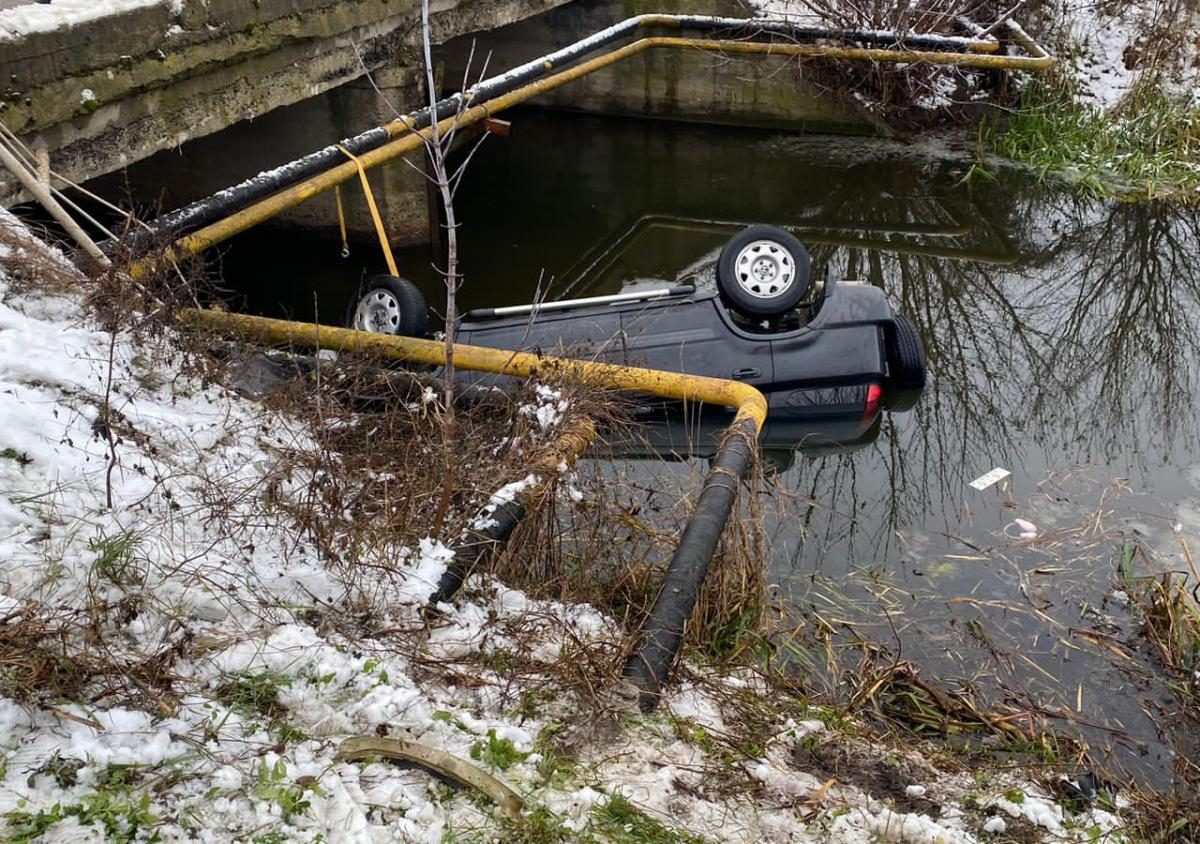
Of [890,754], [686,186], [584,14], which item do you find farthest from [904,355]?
[584,14]

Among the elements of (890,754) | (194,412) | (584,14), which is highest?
(584,14)

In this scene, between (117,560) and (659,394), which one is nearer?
Answer: (117,560)

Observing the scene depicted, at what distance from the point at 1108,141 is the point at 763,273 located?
7.45 meters

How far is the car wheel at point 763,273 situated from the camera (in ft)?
20.8

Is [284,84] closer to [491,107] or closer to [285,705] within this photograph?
[491,107]

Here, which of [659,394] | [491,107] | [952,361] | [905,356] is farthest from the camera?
[491,107]

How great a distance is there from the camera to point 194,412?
437 centimetres

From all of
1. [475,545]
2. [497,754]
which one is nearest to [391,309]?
[475,545]

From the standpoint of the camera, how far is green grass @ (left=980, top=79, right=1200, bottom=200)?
448 inches

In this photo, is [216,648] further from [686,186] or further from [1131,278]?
[686,186]

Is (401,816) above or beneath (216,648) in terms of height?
beneath

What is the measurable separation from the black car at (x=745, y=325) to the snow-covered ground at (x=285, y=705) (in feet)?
8.27

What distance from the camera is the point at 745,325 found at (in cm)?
647

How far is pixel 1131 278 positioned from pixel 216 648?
889 cm
